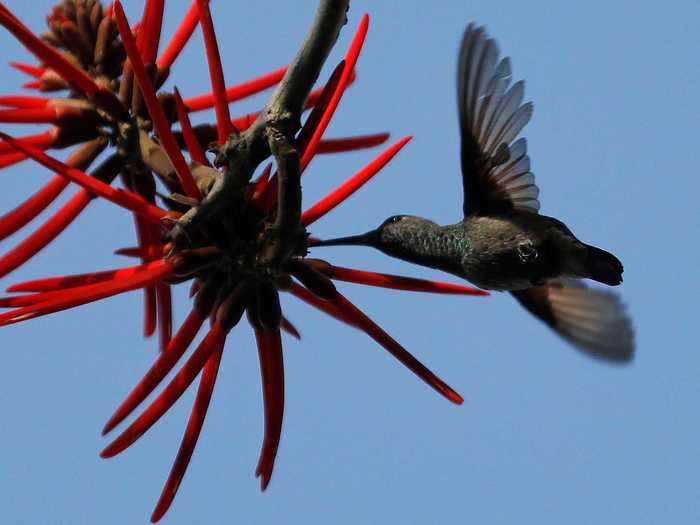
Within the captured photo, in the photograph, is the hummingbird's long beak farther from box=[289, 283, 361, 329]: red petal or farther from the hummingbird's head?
box=[289, 283, 361, 329]: red petal

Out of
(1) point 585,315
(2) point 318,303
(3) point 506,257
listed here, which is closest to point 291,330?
(2) point 318,303

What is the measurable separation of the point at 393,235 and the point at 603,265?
24.2 inches

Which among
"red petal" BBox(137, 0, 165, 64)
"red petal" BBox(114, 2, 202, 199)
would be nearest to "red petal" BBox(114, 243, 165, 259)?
"red petal" BBox(114, 2, 202, 199)

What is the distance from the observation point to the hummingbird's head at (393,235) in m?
2.78

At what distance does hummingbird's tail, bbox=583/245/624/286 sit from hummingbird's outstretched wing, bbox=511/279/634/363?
0.82 feet

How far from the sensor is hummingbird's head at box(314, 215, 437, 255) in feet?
9.12

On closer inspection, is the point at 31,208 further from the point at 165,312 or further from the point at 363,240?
the point at 363,240

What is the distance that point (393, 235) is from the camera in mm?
2793

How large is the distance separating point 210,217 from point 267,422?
0.52m

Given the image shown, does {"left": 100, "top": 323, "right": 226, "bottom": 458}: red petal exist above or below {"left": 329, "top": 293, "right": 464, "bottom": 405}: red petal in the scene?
below

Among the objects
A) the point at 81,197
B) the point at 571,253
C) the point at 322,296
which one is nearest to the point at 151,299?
the point at 81,197

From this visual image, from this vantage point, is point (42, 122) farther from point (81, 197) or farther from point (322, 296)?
point (322, 296)

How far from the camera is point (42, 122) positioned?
7.33ft

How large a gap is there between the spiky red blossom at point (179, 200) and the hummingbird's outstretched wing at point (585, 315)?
74cm
